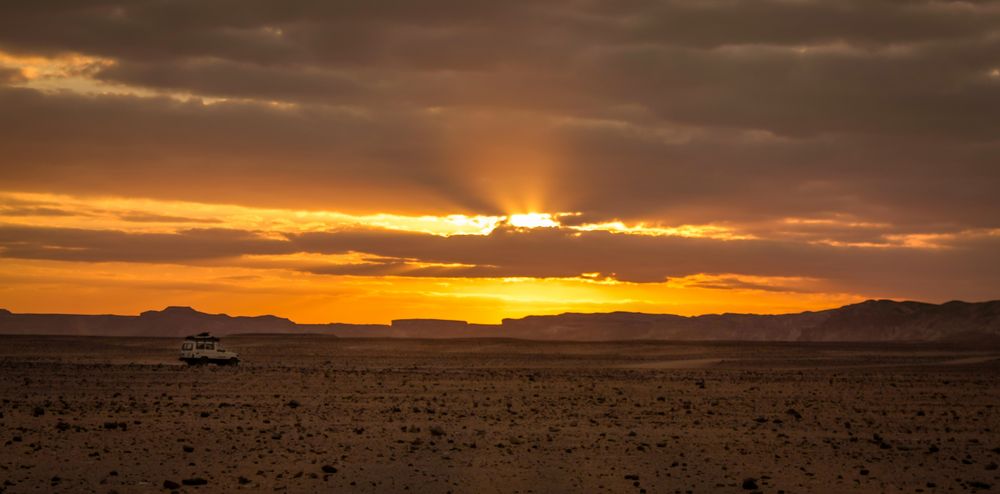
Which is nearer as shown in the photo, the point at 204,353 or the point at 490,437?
the point at 490,437

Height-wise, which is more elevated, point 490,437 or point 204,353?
point 204,353

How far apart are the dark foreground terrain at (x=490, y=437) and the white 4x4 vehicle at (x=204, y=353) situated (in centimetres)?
1702

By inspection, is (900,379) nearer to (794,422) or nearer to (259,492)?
(794,422)

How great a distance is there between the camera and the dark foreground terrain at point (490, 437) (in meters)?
19.2

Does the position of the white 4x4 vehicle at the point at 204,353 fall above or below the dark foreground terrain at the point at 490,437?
above

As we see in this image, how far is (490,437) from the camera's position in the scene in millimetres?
24891

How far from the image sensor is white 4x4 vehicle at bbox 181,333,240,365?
202 feet

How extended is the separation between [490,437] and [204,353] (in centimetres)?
4043

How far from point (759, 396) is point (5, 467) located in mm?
26716

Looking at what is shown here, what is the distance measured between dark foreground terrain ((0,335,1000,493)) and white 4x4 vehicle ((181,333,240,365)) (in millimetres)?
17024

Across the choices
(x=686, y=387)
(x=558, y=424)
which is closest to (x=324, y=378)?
(x=686, y=387)

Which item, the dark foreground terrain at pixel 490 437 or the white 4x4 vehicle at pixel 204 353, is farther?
→ the white 4x4 vehicle at pixel 204 353

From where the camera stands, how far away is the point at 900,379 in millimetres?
51031

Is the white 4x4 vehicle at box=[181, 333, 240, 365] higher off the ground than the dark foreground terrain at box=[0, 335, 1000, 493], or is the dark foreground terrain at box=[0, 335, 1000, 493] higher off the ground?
the white 4x4 vehicle at box=[181, 333, 240, 365]
